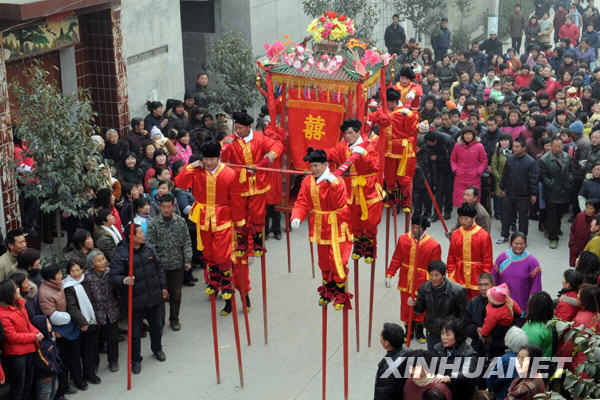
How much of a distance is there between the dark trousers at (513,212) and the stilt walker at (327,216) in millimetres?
5187

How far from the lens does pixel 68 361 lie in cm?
930

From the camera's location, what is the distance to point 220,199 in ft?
30.8

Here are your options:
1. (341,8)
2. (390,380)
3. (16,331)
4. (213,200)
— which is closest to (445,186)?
(341,8)

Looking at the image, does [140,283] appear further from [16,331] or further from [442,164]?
[442,164]

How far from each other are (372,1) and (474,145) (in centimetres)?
982

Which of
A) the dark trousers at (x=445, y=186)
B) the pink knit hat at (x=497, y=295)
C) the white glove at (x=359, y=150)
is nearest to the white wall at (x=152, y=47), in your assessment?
the dark trousers at (x=445, y=186)

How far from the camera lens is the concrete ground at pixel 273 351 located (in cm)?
943

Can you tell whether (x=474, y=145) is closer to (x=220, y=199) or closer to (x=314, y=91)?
(x=314, y=91)

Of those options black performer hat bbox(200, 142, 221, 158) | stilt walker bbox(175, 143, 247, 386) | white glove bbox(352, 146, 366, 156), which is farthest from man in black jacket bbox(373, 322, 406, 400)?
black performer hat bbox(200, 142, 221, 158)

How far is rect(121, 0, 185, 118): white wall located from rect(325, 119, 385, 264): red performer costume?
5.51 metres

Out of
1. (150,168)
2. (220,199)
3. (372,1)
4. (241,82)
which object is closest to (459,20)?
(372,1)

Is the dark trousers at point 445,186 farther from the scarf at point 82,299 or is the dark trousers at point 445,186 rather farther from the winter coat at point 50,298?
the winter coat at point 50,298

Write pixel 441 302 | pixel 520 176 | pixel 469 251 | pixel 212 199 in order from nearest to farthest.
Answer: pixel 441 302 → pixel 212 199 → pixel 469 251 → pixel 520 176

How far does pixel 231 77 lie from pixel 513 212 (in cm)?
556
